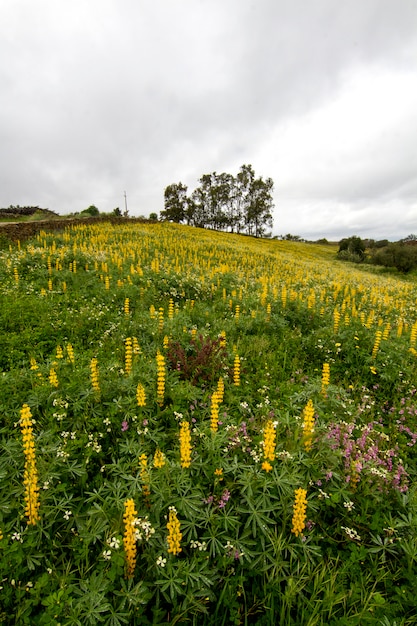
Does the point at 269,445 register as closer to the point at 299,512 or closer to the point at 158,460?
the point at 299,512

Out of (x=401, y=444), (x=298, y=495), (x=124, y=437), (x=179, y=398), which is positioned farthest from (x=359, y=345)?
(x=124, y=437)

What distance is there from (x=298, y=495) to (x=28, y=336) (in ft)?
16.1

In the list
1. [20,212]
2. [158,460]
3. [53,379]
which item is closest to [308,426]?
[158,460]

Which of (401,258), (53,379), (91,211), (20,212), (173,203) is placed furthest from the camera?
(173,203)

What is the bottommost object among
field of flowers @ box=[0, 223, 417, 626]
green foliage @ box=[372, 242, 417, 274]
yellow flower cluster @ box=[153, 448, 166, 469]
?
field of flowers @ box=[0, 223, 417, 626]

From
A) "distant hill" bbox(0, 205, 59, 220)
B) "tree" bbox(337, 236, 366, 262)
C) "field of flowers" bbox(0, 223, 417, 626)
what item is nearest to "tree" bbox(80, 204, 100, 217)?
"distant hill" bbox(0, 205, 59, 220)

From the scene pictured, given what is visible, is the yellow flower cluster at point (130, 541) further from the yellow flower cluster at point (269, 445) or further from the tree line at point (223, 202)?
the tree line at point (223, 202)

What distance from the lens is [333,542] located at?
2461 mm

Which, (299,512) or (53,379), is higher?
(53,379)

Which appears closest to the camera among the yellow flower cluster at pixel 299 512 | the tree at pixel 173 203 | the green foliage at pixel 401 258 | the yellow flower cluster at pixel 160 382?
the yellow flower cluster at pixel 299 512

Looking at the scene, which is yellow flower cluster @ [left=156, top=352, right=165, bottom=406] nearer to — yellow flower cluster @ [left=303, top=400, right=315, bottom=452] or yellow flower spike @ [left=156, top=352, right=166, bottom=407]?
yellow flower spike @ [left=156, top=352, right=166, bottom=407]

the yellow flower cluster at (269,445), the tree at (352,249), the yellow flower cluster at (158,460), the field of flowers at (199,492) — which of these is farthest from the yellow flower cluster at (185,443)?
the tree at (352,249)

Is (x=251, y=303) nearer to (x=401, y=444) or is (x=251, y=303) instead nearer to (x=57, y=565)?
(x=401, y=444)

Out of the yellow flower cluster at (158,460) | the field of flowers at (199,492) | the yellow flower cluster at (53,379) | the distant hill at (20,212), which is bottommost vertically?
the field of flowers at (199,492)
